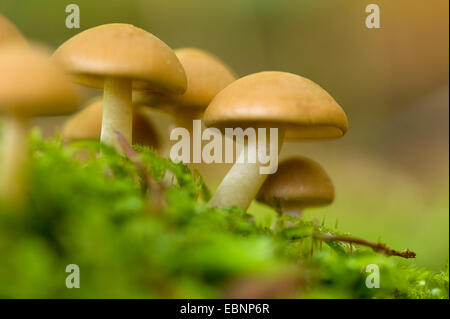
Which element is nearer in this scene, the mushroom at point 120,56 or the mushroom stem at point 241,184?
the mushroom at point 120,56

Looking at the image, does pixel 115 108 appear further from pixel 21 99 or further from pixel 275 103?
pixel 21 99

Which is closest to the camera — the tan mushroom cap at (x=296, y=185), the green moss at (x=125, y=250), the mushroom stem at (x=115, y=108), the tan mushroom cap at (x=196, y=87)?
the green moss at (x=125, y=250)

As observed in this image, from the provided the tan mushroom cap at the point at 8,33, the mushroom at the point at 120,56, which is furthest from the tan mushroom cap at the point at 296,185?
the tan mushroom cap at the point at 8,33

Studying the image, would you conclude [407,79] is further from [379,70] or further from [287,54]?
[287,54]

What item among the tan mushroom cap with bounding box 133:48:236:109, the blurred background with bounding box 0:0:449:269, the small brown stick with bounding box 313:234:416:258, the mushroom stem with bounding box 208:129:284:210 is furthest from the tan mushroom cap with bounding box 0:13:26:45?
the blurred background with bounding box 0:0:449:269

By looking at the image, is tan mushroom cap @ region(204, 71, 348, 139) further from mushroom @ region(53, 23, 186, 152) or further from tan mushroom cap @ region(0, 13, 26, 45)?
tan mushroom cap @ region(0, 13, 26, 45)

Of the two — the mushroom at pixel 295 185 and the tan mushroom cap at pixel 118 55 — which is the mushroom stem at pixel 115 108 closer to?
the tan mushroom cap at pixel 118 55
